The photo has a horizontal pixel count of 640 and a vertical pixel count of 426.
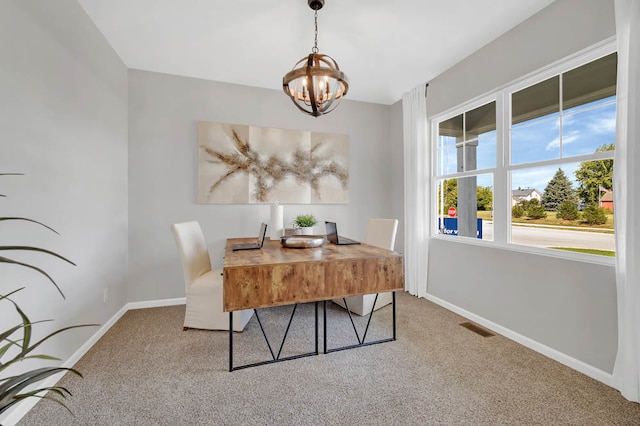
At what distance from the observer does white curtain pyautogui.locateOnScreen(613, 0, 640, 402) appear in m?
1.72

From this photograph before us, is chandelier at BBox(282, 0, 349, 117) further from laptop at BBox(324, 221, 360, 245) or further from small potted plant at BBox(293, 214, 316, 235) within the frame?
small potted plant at BBox(293, 214, 316, 235)

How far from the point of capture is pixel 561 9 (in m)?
2.19

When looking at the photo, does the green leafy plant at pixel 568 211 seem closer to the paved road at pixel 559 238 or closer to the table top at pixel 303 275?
the paved road at pixel 559 238

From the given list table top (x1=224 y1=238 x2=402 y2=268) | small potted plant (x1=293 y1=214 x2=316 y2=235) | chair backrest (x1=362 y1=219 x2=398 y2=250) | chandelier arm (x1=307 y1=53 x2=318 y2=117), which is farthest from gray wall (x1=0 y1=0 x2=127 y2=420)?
chair backrest (x1=362 y1=219 x2=398 y2=250)

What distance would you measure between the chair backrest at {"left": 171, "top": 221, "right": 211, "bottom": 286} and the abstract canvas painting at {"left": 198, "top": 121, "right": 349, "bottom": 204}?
692 mm

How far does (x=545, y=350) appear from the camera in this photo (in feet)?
7.48

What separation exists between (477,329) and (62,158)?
354 centimetres

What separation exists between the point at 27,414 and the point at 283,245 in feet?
6.06

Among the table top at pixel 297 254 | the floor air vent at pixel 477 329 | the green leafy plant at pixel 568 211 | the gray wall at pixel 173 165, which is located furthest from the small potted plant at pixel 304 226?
the green leafy plant at pixel 568 211

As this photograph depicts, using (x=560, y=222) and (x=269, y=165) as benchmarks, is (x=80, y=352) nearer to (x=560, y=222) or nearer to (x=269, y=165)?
(x=269, y=165)

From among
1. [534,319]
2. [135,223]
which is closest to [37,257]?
[135,223]

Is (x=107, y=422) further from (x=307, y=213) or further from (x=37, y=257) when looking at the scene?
(x=307, y=213)

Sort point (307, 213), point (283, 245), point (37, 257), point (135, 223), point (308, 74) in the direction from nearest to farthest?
point (37, 257) → point (308, 74) → point (283, 245) → point (135, 223) → point (307, 213)

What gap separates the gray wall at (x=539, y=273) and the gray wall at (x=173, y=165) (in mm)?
1923
